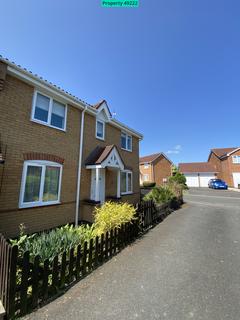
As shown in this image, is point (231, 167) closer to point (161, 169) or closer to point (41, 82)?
point (161, 169)

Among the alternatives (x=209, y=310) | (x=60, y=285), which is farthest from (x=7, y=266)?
(x=209, y=310)

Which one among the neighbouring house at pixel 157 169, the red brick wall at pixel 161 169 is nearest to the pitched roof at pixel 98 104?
the neighbouring house at pixel 157 169

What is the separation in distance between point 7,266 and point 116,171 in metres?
9.73

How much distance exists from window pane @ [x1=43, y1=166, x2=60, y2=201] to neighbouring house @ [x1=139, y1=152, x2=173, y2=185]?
102ft

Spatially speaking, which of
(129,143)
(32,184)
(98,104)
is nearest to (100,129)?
(98,104)

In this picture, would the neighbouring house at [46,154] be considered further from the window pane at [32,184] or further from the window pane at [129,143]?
the window pane at [129,143]

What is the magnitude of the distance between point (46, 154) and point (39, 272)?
5.46 m

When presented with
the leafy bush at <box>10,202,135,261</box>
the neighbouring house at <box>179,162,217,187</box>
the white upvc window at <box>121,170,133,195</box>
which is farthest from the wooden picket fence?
the neighbouring house at <box>179,162,217,187</box>

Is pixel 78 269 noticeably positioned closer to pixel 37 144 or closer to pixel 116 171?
pixel 37 144

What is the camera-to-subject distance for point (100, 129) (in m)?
11.9

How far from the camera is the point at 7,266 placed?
3.21m

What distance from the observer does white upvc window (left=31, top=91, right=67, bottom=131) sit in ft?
25.8

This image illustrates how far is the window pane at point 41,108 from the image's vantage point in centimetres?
793

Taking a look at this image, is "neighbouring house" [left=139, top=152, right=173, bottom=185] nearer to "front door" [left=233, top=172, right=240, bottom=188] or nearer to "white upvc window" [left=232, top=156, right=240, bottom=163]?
"white upvc window" [left=232, top=156, right=240, bottom=163]
